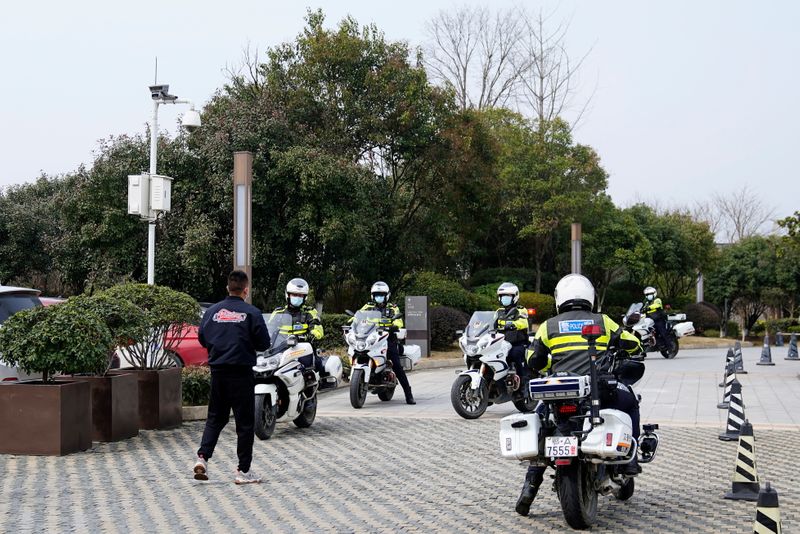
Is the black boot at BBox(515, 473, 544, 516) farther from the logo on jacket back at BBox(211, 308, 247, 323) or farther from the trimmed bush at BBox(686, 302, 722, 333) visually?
the trimmed bush at BBox(686, 302, 722, 333)

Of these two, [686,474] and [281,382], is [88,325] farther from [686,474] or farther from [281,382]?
[686,474]

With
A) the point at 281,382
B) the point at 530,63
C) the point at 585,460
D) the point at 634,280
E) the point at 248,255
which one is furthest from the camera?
the point at 530,63

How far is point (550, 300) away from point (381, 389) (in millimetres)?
23230

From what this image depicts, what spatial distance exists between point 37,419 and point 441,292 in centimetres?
2094

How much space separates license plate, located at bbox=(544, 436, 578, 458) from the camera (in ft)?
21.7

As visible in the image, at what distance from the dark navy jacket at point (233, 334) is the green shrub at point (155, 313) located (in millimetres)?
3582

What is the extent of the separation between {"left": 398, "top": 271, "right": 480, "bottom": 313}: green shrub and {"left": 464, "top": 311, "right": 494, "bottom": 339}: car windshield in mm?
15106

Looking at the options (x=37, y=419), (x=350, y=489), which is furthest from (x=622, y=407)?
(x=37, y=419)

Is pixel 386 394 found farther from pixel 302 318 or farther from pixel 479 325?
pixel 302 318

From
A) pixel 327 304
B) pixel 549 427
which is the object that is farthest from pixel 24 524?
pixel 327 304

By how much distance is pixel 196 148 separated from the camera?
27125 mm

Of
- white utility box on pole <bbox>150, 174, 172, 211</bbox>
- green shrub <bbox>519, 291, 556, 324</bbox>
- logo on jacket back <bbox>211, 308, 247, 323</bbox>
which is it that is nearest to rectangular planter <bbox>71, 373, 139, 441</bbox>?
logo on jacket back <bbox>211, 308, 247, 323</bbox>

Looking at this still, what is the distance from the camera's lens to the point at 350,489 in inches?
337

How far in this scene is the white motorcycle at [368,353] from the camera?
14.7 meters
